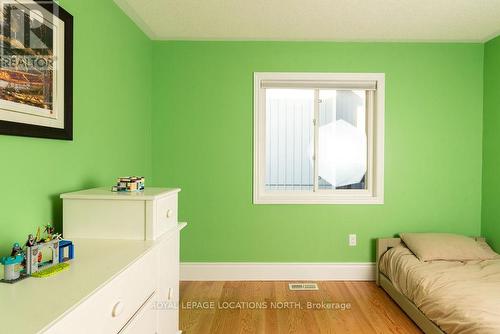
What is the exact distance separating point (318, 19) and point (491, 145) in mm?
2116

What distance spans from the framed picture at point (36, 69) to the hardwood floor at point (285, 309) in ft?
5.50

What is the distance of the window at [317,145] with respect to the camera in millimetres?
3125

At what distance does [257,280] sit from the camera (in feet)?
10.1

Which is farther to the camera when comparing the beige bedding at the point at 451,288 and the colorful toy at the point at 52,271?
the beige bedding at the point at 451,288

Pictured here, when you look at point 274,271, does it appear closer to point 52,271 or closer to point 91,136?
point 91,136

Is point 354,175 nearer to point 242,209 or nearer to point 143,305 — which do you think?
point 242,209

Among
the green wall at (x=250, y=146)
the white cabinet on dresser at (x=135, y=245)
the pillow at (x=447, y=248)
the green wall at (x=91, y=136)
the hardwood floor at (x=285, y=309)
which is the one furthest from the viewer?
the green wall at (x=250, y=146)

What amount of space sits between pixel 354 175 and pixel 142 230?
2.42 m

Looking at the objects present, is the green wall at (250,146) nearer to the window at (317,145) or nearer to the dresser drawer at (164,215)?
the window at (317,145)

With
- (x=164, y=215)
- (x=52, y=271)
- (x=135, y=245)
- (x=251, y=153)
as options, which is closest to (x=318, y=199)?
(x=251, y=153)

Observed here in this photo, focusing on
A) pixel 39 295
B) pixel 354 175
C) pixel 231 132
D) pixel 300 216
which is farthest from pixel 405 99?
pixel 39 295

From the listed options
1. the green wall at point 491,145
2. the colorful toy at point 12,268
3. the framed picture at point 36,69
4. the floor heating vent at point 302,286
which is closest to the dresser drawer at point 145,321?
the colorful toy at point 12,268

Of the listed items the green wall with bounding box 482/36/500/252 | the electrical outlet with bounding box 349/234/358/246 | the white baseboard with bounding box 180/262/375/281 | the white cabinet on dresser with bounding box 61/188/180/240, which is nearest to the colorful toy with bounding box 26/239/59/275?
the white cabinet on dresser with bounding box 61/188/180/240

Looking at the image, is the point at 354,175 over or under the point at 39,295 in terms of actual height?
over
